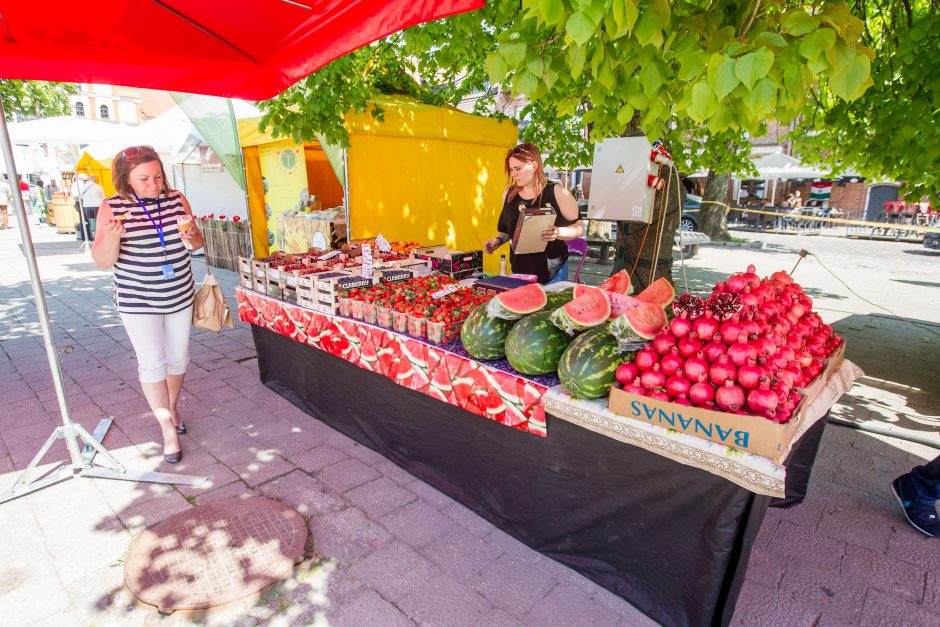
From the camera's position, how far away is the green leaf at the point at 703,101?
209cm

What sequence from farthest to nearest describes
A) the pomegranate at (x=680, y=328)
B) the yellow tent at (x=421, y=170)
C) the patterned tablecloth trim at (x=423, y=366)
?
1. the yellow tent at (x=421, y=170)
2. the patterned tablecloth trim at (x=423, y=366)
3. the pomegranate at (x=680, y=328)

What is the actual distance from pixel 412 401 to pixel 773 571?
2.35m

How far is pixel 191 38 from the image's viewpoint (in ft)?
11.5

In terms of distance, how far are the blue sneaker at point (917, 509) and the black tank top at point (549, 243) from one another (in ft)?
10.1

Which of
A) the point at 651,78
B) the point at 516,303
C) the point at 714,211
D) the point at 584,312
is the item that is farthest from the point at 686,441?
the point at 714,211

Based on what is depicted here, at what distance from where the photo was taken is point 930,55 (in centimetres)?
427

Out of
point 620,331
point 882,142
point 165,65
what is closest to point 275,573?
point 620,331

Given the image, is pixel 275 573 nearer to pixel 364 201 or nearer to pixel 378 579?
pixel 378 579

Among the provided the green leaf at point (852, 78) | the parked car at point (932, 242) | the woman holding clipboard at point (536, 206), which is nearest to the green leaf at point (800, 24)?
the green leaf at point (852, 78)

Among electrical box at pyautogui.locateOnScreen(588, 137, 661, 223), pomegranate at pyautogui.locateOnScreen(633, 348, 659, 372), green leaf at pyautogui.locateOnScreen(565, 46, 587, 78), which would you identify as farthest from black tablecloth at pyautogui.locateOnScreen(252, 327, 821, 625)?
electrical box at pyautogui.locateOnScreen(588, 137, 661, 223)

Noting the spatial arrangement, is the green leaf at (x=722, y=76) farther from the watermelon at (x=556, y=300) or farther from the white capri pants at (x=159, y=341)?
the white capri pants at (x=159, y=341)

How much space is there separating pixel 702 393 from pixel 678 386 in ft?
0.31

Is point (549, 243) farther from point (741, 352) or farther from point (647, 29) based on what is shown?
point (741, 352)

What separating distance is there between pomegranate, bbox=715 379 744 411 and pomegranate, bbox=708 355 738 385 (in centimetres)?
2
